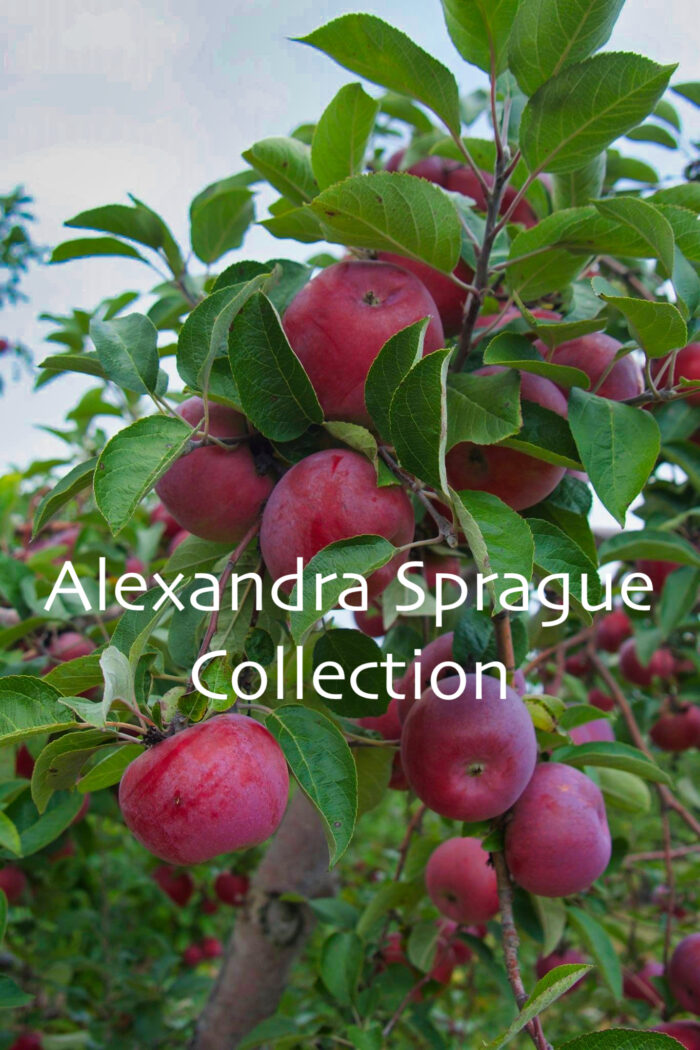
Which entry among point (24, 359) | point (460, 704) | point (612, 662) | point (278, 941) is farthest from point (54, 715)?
point (24, 359)

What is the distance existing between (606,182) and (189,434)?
3.19 ft

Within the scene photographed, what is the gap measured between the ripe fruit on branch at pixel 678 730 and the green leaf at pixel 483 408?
4.83 ft

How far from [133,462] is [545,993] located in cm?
47

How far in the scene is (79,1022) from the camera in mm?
2277

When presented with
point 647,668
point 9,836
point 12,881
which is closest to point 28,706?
point 9,836

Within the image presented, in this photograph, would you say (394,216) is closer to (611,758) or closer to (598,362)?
(598,362)

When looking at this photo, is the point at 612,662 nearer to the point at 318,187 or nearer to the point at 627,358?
the point at 627,358

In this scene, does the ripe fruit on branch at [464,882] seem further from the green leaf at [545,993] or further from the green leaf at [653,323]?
the green leaf at [653,323]

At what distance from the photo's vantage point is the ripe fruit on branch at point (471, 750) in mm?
785

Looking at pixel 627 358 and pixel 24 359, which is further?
pixel 24 359

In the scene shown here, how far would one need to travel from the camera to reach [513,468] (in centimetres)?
82

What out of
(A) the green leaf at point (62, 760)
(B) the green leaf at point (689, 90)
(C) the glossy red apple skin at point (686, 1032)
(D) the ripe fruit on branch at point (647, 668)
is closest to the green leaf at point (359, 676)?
(A) the green leaf at point (62, 760)

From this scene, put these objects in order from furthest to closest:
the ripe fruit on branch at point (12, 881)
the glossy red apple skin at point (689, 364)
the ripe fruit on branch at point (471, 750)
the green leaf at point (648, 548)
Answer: the ripe fruit on branch at point (12, 881)
the glossy red apple skin at point (689, 364)
the green leaf at point (648, 548)
the ripe fruit on branch at point (471, 750)

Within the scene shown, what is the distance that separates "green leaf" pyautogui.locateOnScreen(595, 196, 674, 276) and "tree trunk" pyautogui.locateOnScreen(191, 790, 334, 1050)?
3.65ft
